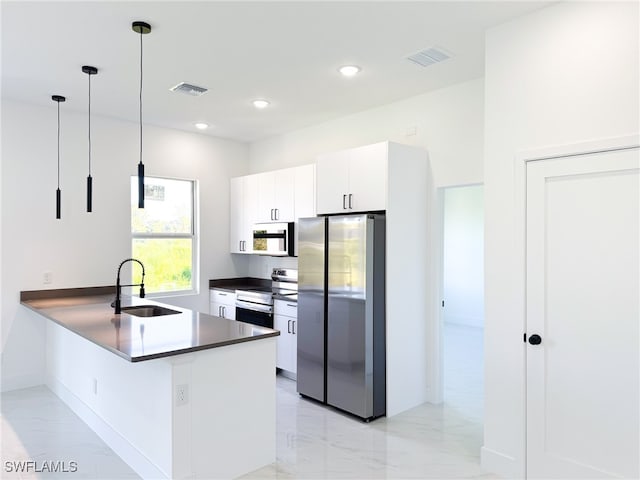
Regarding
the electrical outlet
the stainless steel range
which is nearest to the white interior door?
the electrical outlet

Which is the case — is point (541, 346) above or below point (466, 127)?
below

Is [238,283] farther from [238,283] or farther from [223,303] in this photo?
[223,303]

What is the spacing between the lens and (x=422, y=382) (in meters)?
4.24

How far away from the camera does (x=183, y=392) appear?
8.66 feet

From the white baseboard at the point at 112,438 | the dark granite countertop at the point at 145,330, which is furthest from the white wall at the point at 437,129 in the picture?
the white baseboard at the point at 112,438

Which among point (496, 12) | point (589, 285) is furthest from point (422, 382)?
point (496, 12)

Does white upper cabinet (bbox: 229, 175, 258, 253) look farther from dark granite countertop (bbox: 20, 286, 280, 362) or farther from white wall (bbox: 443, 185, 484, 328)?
white wall (bbox: 443, 185, 484, 328)

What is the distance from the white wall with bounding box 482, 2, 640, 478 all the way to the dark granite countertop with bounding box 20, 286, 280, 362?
1.51m

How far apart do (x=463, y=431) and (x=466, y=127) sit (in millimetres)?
2564

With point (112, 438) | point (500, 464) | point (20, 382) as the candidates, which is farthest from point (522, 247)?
point (20, 382)

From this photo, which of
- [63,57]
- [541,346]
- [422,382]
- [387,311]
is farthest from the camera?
[422,382]

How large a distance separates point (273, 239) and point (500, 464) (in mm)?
3313

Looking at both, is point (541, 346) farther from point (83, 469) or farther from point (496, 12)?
point (83, 469)

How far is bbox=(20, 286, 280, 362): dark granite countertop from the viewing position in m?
2.55
